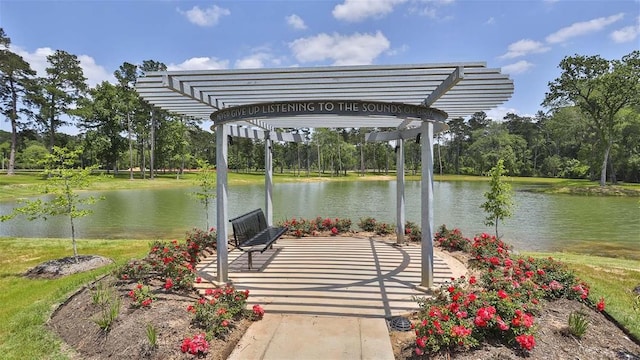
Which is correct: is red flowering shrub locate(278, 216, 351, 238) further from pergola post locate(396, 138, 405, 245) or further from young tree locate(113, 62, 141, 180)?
young tree locate(113, 62, 141, 180)

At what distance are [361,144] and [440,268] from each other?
202 ft

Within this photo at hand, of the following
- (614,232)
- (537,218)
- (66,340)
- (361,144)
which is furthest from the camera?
(361,144)

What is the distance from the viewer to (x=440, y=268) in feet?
20.0

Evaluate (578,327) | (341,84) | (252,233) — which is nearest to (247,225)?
(252,233)

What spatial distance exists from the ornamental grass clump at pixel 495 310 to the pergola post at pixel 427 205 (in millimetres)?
560

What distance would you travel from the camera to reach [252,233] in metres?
6.86

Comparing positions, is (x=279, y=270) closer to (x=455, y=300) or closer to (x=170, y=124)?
(x=455, y=300)

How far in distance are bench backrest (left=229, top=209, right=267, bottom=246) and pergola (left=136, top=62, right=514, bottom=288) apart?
2.00 feet

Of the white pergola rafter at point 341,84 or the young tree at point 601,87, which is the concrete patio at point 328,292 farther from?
the young tree at point 601,87

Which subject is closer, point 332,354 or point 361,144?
point 332,354

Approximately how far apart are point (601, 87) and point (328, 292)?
130ft

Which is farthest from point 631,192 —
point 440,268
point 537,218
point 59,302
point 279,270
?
point 59,302

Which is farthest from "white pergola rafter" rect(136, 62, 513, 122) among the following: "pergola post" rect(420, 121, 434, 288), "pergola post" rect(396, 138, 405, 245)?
"pergola post" rect(396, 138, 405, 245)

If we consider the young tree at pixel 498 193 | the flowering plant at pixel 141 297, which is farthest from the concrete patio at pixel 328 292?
the young tree at pixel 498 193
